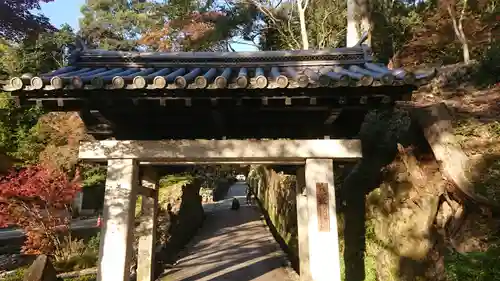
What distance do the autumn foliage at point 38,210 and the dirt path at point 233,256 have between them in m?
4.21

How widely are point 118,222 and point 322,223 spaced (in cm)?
283

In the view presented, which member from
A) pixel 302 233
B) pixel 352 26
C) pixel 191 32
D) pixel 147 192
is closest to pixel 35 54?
pixel 191 32

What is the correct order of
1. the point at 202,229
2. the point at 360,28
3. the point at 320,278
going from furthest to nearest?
1. the point at 202,229
2. the point at 360,28
3. the point at 320,278

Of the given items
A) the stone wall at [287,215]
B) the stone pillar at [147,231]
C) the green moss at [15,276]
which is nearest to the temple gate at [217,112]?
the stone pillar at [147,231]

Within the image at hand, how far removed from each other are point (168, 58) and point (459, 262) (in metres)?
5.81

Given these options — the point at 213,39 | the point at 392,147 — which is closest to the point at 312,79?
the point at 392,147

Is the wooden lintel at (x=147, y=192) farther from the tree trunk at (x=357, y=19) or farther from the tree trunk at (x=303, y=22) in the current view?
the tree trunk at (x=303, y=22)

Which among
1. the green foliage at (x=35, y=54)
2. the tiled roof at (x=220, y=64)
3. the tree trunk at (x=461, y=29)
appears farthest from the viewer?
the green foliage at (x=35, y=54)

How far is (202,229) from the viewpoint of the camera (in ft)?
58.9

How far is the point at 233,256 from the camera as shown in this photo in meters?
11.4

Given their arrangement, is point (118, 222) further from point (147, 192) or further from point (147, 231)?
point (147, 231)

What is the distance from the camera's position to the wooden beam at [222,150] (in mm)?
4910

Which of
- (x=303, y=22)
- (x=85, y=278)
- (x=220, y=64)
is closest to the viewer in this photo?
(x=220, y=64)

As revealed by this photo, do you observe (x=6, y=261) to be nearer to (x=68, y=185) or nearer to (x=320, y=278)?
(x=68, y=185)
